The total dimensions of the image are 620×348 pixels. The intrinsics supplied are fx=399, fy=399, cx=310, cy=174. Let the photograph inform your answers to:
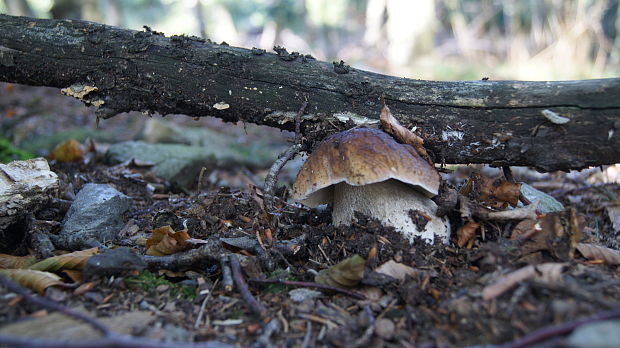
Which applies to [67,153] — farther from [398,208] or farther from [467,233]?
[467,233]

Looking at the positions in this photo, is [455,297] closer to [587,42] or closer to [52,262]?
[52,262]

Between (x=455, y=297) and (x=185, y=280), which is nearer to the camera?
(x=455, y=297)

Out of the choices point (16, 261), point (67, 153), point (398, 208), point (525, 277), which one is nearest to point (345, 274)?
point (398, 208)

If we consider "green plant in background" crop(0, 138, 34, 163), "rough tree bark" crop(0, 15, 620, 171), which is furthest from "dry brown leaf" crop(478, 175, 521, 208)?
"green plant in background" crop(0, 138, 34, 163)

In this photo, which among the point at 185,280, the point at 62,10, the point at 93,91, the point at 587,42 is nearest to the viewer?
the point at 185,280

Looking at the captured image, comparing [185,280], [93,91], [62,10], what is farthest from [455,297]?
[62,10]

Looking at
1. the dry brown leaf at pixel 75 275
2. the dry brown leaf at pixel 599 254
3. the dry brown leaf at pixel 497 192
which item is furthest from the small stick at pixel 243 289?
the dry brown leaf at pixel 599 254

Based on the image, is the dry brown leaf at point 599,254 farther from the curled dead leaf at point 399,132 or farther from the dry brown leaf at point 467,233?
the curled dead leaf at point 399,132
